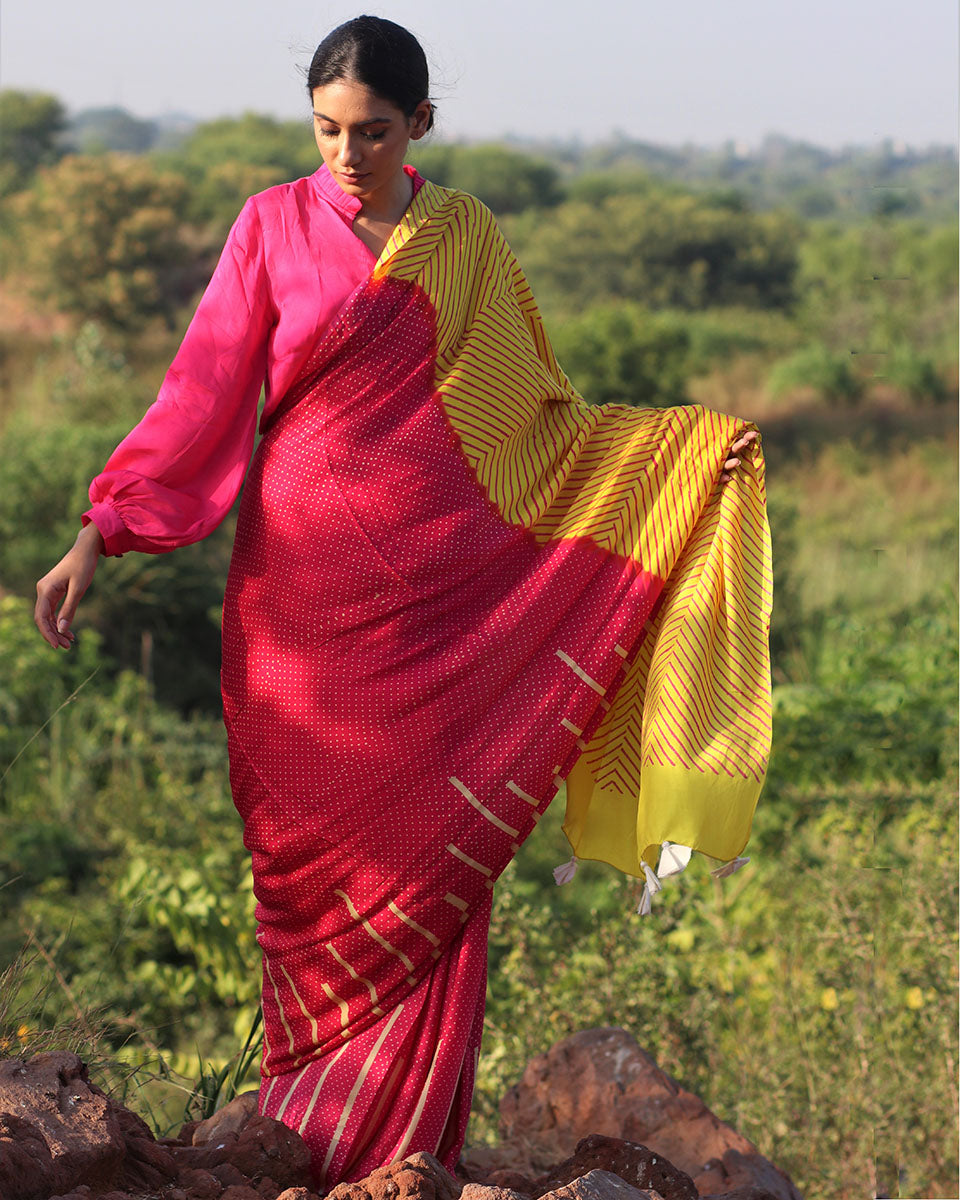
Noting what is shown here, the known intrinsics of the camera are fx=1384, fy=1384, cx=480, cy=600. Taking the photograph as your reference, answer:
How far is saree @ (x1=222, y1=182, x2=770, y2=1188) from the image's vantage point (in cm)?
252

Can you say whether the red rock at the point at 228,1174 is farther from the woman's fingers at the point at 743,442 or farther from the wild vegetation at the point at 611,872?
the woman's fingers at the point at 743,442

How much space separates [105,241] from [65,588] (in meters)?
15.7

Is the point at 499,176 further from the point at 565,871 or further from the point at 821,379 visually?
the point at 565,871

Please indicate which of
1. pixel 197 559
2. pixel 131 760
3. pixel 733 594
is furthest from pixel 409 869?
pixel 197 559

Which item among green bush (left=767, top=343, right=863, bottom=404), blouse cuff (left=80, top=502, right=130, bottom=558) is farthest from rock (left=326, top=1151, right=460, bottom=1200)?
green bush (left=767, top=343, right=863, bottom=404)

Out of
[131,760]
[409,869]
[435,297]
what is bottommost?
[131,760]

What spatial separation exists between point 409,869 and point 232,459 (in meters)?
0.82

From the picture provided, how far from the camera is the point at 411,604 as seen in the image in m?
2.55

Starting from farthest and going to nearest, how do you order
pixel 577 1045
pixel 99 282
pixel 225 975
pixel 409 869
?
pixel 99 282 → pixel 225 975 → pixel 577 1045 → pixel 409 869

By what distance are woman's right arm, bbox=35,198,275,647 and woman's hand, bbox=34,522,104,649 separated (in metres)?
0.05

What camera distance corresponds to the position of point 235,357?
8.23 feet

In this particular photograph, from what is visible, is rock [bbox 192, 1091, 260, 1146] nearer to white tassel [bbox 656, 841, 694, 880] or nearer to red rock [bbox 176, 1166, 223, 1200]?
red rock [bbox 176, 1166, 223, 1200]

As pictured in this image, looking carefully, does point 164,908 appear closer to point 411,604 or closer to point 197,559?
point 411,604

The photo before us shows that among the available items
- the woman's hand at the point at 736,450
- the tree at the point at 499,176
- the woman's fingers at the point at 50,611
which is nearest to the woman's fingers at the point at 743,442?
the woman's hand at the point at 736,450
